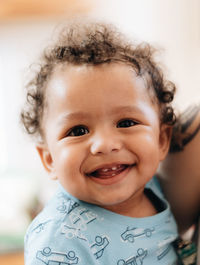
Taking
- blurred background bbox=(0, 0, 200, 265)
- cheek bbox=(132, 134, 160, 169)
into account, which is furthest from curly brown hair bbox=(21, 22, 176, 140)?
blurred background bbox=(0, 0, 200, 265)

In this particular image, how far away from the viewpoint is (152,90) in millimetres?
842

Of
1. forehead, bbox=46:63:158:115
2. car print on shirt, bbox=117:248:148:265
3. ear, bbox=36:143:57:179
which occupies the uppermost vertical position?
forehead, bbox=46:63:158:115

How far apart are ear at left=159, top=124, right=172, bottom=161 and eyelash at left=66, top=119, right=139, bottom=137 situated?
14cm

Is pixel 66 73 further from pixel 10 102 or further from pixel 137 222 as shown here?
pixel 10 102

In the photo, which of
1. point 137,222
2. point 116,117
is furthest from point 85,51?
point 137,222

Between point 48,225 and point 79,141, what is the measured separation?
0.18m

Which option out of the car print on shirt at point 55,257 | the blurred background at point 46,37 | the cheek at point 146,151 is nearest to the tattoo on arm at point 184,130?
the cheek at point 146,151

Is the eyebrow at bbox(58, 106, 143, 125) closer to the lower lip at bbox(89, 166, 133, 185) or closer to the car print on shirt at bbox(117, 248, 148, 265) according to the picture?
the lower lip at bbox(89, 166, 133, 185)

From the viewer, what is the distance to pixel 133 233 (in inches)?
30.6

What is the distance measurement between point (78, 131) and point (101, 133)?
0.06 m

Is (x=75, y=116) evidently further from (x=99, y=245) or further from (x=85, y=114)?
(x=99, y=245)

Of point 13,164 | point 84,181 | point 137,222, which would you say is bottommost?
point 13,164

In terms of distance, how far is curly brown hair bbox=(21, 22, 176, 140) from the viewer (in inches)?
31.6

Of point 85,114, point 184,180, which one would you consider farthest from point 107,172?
point 184,180
